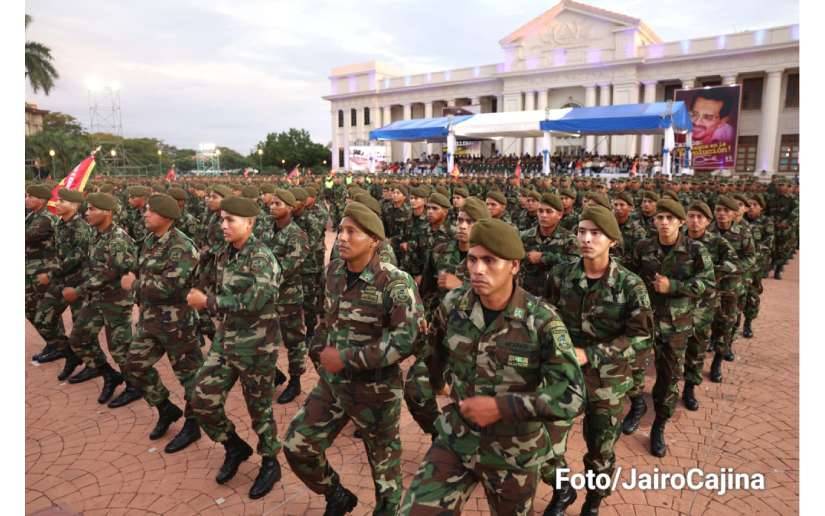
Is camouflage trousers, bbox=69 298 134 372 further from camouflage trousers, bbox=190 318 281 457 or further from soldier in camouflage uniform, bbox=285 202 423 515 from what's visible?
soldier in camouflage uniform, bbox=285 202 423 515

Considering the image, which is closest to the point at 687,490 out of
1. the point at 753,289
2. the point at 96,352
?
the point at 753,289

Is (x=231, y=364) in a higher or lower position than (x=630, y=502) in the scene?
higher

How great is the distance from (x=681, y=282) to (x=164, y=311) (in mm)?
4488

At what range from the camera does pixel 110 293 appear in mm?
5301

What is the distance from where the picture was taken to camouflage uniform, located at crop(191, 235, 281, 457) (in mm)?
3842

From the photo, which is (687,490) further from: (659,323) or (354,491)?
(354,491)

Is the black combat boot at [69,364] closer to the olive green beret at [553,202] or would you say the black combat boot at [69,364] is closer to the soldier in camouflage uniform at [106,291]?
the soldier in camouflage uniform at [106,291]

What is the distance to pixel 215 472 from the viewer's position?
4.25 meters

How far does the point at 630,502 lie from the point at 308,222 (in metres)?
5.81

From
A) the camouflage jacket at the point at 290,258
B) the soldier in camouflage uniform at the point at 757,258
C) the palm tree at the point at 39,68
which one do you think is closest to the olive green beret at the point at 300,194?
the camouflage jacket at the point at 290,258

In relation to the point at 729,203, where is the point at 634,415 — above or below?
below

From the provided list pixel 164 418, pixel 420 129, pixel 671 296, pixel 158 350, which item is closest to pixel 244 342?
pixel 158 350

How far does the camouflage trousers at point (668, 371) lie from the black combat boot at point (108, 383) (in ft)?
18.0

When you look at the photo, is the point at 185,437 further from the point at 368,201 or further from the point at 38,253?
the point at 38,253
